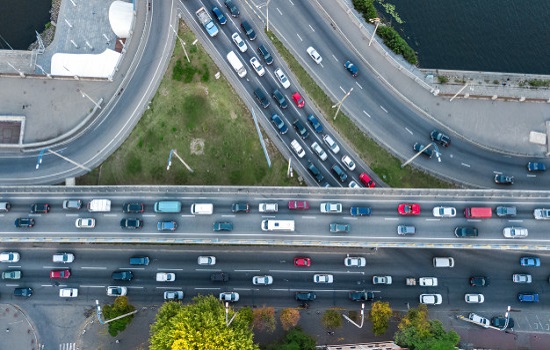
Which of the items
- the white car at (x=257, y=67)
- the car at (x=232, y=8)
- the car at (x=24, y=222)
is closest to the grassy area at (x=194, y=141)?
the white car at (x=257, y=67)

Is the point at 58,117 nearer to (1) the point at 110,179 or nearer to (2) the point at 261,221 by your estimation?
(1) the point at 110,179

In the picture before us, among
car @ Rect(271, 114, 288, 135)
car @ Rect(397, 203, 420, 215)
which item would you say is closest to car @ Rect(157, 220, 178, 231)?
car @ Rect(271, 114, 288, 135)

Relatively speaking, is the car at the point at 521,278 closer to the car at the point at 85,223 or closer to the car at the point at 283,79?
the car at the point at 283,79

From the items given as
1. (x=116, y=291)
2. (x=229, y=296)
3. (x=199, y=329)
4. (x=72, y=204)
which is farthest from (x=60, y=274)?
(x=229, y=296)

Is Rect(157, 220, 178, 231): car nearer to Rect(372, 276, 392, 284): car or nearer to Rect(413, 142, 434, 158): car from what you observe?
Rect(372, 276, 392, 284): car

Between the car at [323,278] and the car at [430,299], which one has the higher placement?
the car at [323,278]

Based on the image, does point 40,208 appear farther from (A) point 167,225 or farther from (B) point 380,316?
(B) point 380,316

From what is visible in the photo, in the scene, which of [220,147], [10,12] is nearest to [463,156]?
[220,147]
